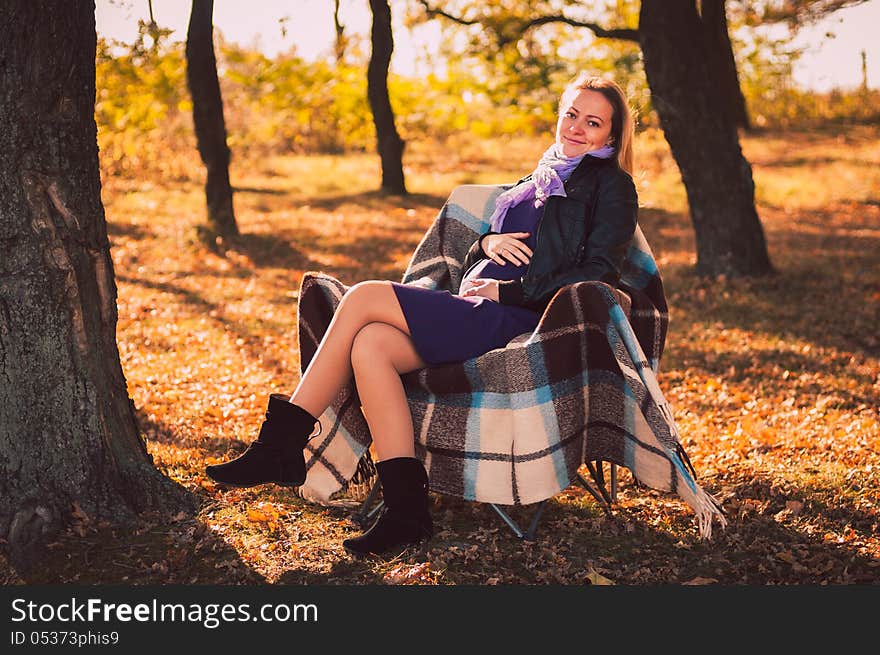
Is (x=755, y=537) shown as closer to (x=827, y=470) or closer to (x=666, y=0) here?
(x=827, y=470)

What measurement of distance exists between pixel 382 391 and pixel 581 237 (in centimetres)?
97

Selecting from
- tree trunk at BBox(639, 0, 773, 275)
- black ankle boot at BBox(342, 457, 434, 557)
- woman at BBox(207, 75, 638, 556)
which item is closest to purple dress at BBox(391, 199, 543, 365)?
woman at BBox(207, 75, 638, 556)

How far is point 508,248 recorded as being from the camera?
3.75m

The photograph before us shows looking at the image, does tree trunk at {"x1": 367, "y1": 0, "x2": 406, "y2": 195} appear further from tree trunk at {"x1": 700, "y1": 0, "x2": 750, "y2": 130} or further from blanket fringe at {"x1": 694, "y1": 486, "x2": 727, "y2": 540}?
blanket fringe at {"x1": 694, "y1": 486, "x2": 727, "y2": 540}

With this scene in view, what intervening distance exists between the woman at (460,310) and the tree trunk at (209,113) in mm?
7445

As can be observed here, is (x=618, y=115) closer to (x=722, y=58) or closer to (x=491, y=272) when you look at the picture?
(x=491, y=272)

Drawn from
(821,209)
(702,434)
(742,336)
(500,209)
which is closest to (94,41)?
(500,209)

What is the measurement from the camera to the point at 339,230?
11.3 meters

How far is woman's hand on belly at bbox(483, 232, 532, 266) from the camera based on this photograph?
371cm

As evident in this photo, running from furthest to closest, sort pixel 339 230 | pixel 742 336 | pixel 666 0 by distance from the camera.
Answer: pixel 339 230 < pixel 666 0 < pixel 742 336

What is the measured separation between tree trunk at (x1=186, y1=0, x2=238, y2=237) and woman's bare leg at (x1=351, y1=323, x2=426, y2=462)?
7.81 metres

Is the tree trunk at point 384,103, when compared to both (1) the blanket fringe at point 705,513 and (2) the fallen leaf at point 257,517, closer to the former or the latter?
(2) the fallen leaf at point 257,517

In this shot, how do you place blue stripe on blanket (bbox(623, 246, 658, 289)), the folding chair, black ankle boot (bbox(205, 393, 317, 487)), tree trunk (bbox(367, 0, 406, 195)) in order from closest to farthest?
1. black ankle boot (bbox(205, 393, 317, 487))
2. the folding chair
3. blue stripe on blanket (bbox(623, 246, 658, 289))
4. tree trunk (bbox(367, 0, 406, 195))

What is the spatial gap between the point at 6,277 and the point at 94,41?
88 centimetres
